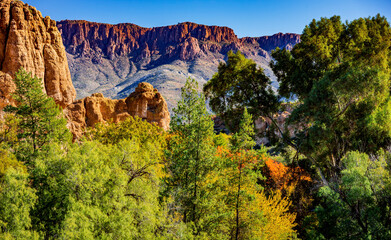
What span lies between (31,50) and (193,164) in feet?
109

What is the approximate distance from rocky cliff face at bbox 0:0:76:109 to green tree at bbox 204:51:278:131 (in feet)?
82.9

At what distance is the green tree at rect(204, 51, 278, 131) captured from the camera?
16109 millimetres

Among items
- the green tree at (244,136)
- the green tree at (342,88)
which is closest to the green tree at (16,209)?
the green tree at (244,136)

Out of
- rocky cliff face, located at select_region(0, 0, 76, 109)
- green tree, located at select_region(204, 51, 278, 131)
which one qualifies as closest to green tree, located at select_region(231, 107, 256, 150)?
green tree, located at select_region(204, 51, 278, 131)

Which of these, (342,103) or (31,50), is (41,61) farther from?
(342,103)

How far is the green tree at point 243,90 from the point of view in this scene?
52.9 ft

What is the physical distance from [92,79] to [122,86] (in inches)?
1343

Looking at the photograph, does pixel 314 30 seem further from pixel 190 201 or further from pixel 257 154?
pixel 190 201

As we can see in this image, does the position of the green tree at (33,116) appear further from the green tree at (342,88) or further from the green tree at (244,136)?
the green tree at (342,88)

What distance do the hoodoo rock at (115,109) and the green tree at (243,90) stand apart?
21.2 meters

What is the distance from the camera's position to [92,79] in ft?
590

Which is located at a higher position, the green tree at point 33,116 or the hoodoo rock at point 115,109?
the hoodoo rock at point 115,109

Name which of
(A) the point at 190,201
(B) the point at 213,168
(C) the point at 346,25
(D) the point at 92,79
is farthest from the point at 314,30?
(D) the point at 92,79

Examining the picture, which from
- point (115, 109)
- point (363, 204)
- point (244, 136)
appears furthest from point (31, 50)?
point (363, 204)
